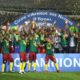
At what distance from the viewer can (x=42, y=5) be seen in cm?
3912

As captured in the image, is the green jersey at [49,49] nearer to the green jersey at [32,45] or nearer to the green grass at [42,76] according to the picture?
the green jersey at [32,45]

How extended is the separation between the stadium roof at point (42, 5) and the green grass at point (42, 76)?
920cm

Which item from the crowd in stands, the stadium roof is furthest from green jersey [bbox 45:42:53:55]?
the stadium roof

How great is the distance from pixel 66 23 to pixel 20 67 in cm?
501

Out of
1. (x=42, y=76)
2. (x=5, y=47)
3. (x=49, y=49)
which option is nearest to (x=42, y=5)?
(x=49, y=49)

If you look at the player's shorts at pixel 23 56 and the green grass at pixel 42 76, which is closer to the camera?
the green grass at pixel 42 76

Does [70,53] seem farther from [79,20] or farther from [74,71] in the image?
[79,20]

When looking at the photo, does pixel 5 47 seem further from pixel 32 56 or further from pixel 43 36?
pixel 43 36

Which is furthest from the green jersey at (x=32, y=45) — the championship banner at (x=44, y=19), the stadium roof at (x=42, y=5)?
the stadium roof at (x=42, y=5)

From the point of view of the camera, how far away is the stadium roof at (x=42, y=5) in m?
37.0

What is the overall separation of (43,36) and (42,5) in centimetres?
982

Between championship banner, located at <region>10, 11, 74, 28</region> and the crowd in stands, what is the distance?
0.72 meters

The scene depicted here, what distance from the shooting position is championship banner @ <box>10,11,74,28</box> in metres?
31.8

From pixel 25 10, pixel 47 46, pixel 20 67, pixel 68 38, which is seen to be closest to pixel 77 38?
pixel 68 38
